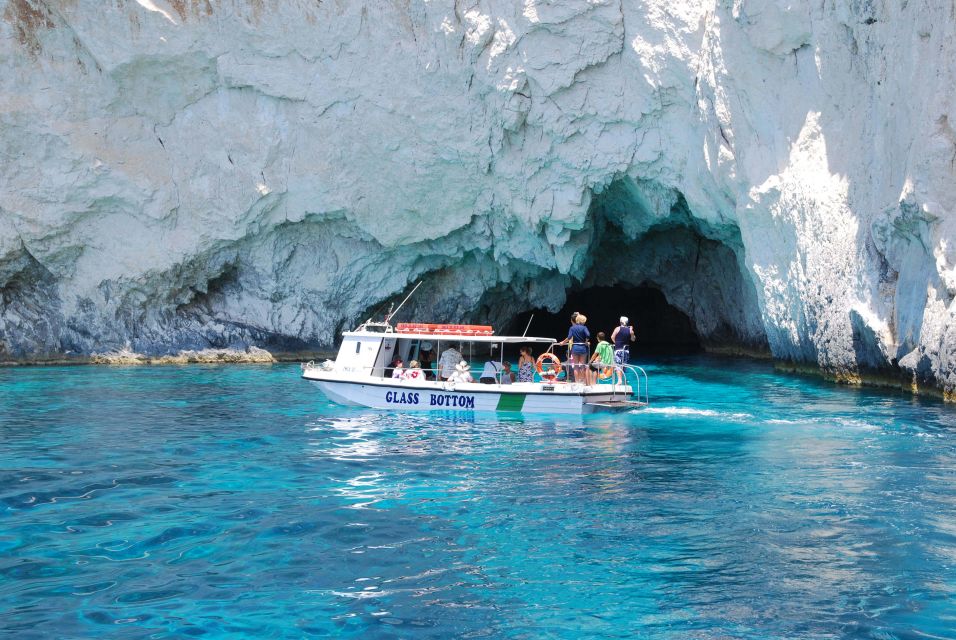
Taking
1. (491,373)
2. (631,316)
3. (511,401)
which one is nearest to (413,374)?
(491,373)

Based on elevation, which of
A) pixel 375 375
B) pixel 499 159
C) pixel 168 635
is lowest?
pixel 168 635

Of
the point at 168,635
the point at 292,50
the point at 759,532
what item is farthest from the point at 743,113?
the point at 168,635

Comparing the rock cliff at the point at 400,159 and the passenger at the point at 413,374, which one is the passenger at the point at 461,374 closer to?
the passenger at the point at 413,374

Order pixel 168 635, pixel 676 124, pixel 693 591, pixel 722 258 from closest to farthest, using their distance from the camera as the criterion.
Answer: pixel 168 635
pixel 693 591
pixel 676 124
pixel 722 258

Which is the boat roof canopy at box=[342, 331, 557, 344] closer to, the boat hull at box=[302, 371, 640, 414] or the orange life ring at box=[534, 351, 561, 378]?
the orange life ring at box=[534, 351, 561, 378]

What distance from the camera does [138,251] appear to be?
93.4 ft

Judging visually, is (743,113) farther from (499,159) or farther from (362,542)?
(362,542)

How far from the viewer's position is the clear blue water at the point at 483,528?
262 inches

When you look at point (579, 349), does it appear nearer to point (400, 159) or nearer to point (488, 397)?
point (488, 397)

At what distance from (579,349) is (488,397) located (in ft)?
6.98

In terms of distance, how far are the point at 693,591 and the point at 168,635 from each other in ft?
13.0

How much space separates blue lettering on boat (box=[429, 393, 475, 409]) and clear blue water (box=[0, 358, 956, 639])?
1303 millimetres

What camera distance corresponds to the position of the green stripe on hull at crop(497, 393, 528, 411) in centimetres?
1706

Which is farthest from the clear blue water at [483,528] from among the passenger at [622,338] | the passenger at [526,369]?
the passenger at [622,338]
